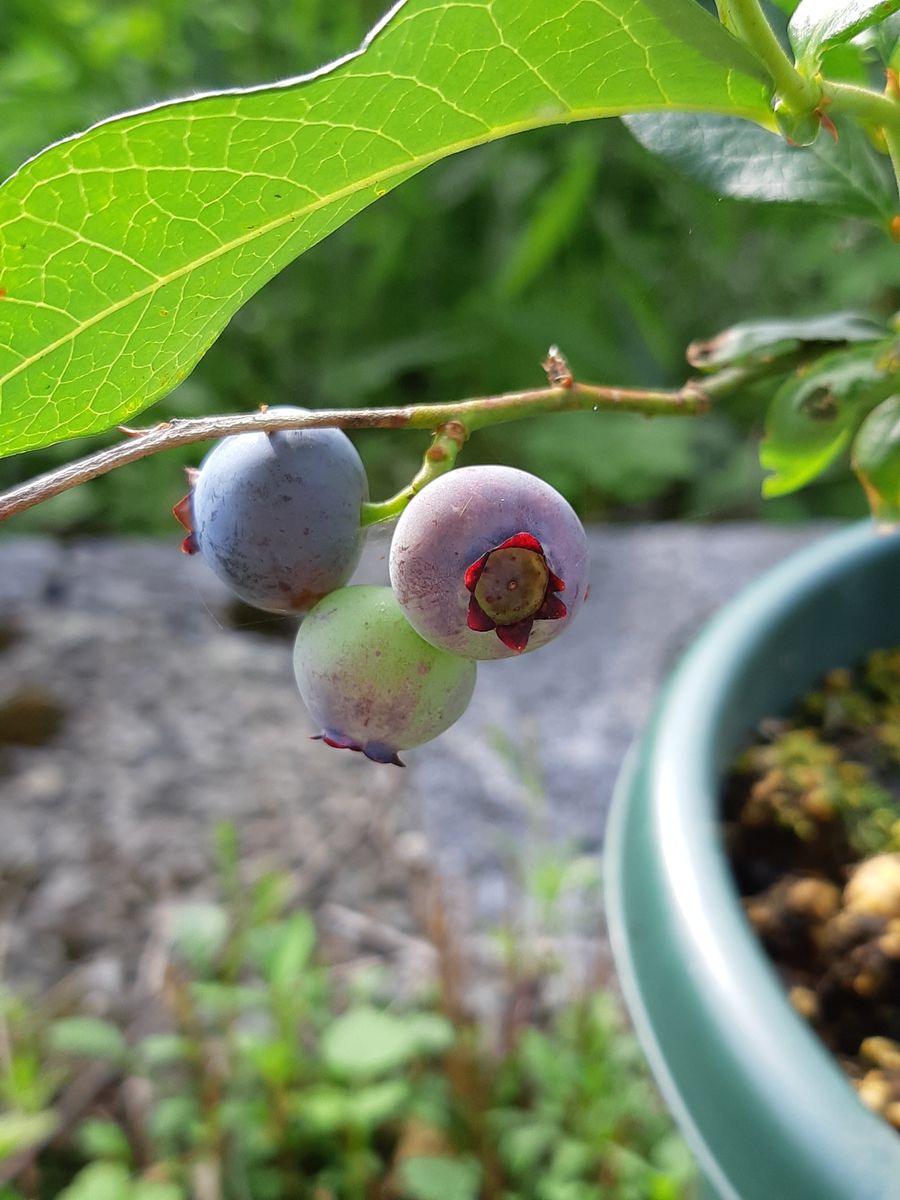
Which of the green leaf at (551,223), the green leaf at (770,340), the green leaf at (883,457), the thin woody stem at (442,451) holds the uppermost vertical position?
the thin woody stem at (442,451)

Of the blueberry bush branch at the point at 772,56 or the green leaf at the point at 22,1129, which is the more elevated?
the blueberry bush branch at the point at 772,56

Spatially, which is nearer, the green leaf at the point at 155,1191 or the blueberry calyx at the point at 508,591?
the blueberry calyx at the point at 508,591

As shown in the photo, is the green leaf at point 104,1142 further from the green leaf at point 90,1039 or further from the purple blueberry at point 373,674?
the purple blueberry at point 373,674

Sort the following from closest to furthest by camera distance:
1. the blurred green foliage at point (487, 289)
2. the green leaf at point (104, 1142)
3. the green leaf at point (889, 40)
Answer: the green leaf at point (889, 40) → the green leaf at point (104, 1142) → the blurred green foliage at point (487, 289)

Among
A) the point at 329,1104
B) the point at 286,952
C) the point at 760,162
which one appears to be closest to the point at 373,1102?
the point at 329,1104

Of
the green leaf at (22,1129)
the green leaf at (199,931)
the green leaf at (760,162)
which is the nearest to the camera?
the green leaf at (760,162)

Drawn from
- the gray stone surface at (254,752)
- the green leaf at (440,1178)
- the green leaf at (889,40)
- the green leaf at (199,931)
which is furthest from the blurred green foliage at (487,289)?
the green leaf at (889,40)
